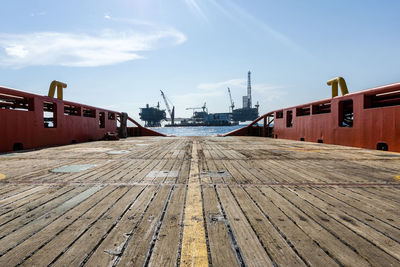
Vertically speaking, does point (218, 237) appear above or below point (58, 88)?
below

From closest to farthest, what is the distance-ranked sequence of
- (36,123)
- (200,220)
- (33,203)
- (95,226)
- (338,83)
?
(95,226), (200,220), (33,203), (36,123), (338,83)

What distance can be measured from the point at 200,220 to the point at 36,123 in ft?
37.8

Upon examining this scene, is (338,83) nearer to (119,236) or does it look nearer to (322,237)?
(322,237)

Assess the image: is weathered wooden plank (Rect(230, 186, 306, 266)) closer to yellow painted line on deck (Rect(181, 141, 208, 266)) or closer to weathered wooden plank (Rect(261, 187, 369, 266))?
weathered wooden plank (Rect(261, 187, 369, 266))

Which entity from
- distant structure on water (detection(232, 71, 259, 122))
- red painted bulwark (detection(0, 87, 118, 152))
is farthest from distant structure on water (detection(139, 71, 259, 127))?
red painted bulwark (detection(0, 87, 118, 152))

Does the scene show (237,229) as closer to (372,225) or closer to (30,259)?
(372,225)

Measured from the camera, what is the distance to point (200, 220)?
7.65 ft

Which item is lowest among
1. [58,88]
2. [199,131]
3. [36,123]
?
[199,131]

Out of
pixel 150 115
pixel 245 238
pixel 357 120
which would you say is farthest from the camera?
pixel 150 115

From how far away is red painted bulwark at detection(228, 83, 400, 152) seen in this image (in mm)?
8047

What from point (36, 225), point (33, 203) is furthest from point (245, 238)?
point (33, 203)

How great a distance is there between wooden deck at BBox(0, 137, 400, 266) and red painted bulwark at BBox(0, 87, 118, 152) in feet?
20.8

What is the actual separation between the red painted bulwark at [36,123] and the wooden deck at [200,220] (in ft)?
20.8

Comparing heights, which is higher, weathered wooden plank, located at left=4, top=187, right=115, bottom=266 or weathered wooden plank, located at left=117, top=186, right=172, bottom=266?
weathered wooden plank, located at left=117, top=186, right=172, bottom=266
